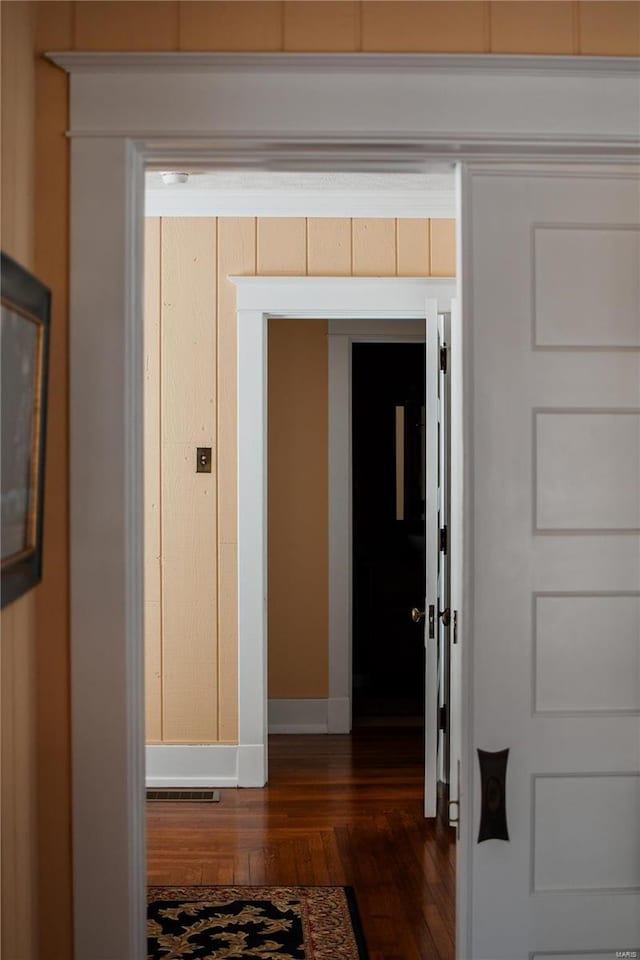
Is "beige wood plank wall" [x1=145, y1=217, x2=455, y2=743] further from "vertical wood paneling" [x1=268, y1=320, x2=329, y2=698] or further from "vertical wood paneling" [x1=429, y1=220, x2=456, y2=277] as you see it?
"vertical wood paneling" [x1=268, y1=320, x2=329, y2=698]

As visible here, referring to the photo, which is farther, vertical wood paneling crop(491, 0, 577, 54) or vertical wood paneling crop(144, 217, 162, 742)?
vertical wood paneling crop(144, 217, 162, 742)

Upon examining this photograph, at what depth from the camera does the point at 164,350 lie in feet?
15.1

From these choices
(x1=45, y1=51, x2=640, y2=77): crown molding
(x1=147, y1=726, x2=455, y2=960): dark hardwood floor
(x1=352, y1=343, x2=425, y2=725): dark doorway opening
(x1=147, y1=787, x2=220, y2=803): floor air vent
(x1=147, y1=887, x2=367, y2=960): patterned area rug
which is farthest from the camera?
(x1=352, y1=343, x2=425, y2=725): dark doorway opening

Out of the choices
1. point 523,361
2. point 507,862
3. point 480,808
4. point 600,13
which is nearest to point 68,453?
point 523,361

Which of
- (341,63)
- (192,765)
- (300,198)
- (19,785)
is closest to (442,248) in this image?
(300,198)

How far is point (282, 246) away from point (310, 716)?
110 inches

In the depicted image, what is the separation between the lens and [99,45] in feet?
7.08

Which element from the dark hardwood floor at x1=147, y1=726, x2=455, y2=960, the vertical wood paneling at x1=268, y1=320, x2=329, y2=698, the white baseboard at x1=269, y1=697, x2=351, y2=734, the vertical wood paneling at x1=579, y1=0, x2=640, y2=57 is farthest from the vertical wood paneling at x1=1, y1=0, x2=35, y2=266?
the white baseboard at x1=269, y1=697, x2=351, y2=734

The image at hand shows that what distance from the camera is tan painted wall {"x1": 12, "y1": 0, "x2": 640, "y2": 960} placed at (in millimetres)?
2150

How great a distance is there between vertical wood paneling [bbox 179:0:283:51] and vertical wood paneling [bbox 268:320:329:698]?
349 centimetres

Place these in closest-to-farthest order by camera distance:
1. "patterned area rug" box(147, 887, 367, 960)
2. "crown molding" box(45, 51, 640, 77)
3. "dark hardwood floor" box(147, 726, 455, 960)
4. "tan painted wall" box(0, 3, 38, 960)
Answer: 1. "tan painted wall" box(0, 3, 38, 960)
2. "crown molding" box(45, 51, 640, 77)
3. "patterned area rug" box(147, 887, 367, 960)
4. "dark hardwood floor" box(147, 726, 455, 960)

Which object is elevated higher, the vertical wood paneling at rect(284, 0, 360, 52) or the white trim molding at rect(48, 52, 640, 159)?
the vertical wood paneling at rect(284, 0, 360, 52)

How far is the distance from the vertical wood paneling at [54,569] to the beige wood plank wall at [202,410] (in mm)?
2443

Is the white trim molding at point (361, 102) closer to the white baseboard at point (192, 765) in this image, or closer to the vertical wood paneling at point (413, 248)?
the vertical wood paneling at point (413, 248)
